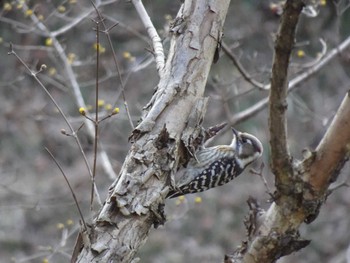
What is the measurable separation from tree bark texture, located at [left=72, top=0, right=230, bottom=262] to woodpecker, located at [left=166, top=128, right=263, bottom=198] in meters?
0.55

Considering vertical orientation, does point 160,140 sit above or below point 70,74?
above

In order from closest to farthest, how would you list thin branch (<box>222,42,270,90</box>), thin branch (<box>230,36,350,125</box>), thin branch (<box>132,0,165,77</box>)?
1. thin branch (<box>132,0,165,77</box>)
2. thin branch (<box>222,42,270,90</box>)
3. thin branch (<box>230,36,350,125</box>)

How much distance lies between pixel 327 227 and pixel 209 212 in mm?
1772

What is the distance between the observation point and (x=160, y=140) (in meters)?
3.82

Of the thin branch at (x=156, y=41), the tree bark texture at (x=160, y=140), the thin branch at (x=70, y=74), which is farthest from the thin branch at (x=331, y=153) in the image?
the thin branch at (x=70, y=74)

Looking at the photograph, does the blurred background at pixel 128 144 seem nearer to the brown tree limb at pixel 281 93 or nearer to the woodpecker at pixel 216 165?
the woodpecker at pixel 216 165

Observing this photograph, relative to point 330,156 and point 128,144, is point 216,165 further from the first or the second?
point 128,144

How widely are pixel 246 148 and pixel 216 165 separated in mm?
346

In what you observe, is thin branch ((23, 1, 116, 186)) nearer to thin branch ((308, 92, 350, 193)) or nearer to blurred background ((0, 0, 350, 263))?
thin branch ((308, 92, 350, 193))

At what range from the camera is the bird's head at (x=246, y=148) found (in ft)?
17.0

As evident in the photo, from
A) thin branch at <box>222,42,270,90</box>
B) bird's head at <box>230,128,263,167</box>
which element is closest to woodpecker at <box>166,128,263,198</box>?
bird's head at <box>230,128,263,167</box>

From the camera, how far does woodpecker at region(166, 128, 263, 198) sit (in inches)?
183

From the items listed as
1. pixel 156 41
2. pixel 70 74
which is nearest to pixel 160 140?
pixel 156 41

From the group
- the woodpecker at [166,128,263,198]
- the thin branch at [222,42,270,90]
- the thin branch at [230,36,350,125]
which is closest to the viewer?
the woodpecker at [166,128,263,198]
